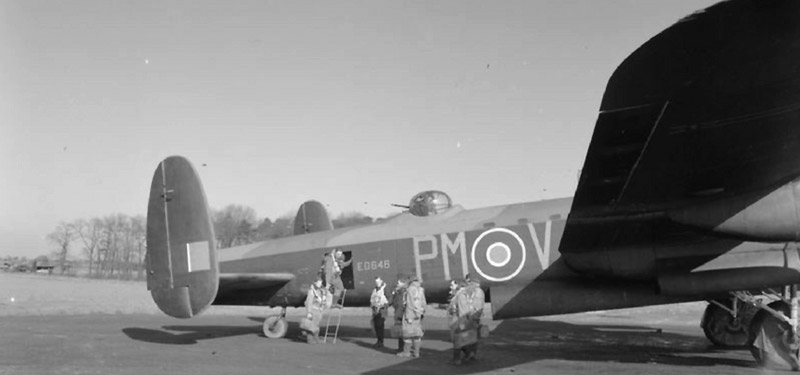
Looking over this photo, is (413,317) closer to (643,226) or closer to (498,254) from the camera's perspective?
(498,254)

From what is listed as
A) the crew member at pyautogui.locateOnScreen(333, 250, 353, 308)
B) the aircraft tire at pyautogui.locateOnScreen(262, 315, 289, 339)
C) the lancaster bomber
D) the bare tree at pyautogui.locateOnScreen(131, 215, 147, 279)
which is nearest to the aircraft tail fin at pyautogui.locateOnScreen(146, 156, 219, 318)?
the lancaster bomber

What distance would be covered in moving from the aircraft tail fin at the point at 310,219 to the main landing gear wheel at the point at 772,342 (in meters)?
9.83

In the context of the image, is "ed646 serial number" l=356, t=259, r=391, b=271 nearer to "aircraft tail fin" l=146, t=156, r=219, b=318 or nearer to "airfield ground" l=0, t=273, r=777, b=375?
"airfield ground" l=0, t=273, r=777, b=375

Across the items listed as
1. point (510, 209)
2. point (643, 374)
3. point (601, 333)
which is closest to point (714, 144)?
point (643, 374)

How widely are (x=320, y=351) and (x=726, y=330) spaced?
23.9ft

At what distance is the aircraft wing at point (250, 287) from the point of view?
11766 millimetres

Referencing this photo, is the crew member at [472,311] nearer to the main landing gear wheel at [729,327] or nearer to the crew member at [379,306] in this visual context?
the crew member at [379,306]

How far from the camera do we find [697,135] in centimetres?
586

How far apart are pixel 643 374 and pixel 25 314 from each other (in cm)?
1652

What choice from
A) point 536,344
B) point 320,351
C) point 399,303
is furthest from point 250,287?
point 536,344

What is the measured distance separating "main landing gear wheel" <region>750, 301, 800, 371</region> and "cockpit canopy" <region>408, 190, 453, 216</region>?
5.36 metres

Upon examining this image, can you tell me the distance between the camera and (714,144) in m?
6.07

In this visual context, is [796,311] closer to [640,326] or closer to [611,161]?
[611,161]

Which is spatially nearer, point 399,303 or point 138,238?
point 399,303
